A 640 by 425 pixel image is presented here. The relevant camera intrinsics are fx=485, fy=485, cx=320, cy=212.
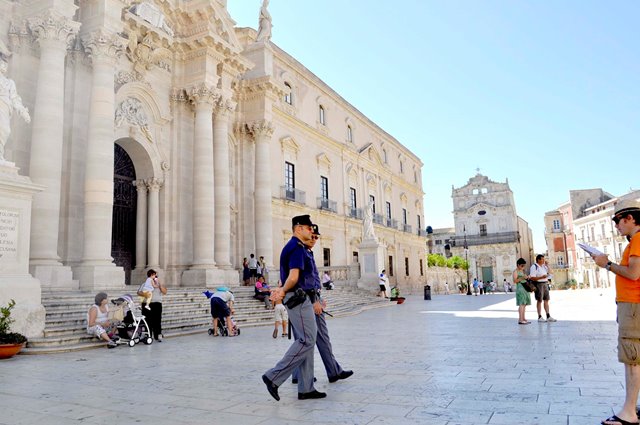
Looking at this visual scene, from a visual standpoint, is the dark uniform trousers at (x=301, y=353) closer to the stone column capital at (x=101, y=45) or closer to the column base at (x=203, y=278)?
the stone column capital at (x=101, y=45)

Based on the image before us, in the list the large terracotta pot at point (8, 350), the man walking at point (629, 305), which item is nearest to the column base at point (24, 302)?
the large terracotta pot at point (8, 350)

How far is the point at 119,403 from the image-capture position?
4.57 metres

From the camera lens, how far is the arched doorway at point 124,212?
16562mm

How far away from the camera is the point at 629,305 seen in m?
3.69

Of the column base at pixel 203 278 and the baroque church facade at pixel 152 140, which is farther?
the column base at pixel 203 278

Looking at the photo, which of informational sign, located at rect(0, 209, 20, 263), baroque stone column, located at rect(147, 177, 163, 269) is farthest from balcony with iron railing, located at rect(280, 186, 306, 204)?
informational sign, located at rect(0, 209, 20, 263)

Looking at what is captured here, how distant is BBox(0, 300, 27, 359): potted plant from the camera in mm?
7355

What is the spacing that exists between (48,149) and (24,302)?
5.21 m

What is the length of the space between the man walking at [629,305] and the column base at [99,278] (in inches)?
462

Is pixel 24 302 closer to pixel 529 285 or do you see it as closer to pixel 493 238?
pixel 529 285

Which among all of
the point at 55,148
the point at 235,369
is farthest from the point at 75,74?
the point at 235,369

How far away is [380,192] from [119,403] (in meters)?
34.7

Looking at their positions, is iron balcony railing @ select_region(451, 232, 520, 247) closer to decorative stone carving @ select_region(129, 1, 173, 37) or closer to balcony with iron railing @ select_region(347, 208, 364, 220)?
balcony with iron railing @ select_region(347, 208, 364, 220)

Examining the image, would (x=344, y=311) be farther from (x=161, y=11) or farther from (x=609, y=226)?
A: (x=609, y=226)
